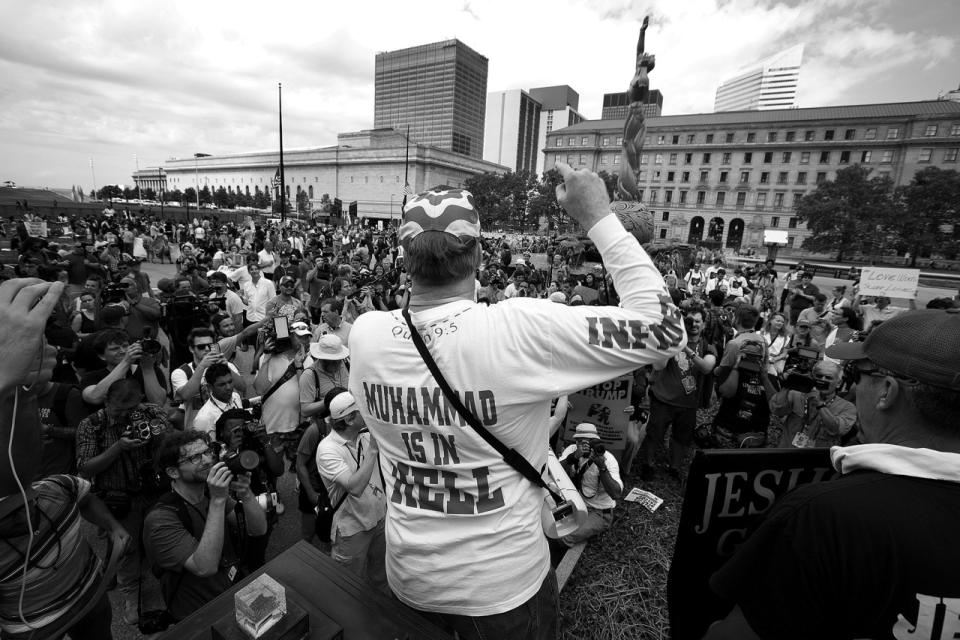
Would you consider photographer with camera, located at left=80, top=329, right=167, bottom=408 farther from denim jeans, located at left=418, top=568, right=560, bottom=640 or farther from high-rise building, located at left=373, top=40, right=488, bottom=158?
high-rise building, located at left=373, top=40, right=488, bottom=158

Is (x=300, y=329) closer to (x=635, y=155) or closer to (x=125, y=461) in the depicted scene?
(x=125, y=461)

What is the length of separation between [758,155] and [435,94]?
65.9 m

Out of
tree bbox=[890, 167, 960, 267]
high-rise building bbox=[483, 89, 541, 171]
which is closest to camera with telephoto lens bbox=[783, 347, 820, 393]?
tree bbox=[890, 167, 960, 267]

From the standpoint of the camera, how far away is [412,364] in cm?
123

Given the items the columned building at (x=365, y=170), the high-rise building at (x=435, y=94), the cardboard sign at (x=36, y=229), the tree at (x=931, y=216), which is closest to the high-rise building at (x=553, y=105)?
the high-rise building at (x=435, y=94)

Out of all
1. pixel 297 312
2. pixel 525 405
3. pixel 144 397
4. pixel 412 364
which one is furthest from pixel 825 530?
pixel 297 312

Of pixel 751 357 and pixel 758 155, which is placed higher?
pixel 758 155

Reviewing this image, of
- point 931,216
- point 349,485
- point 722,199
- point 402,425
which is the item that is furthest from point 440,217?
point 722,199

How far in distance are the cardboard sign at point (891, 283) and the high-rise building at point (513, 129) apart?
13927cm

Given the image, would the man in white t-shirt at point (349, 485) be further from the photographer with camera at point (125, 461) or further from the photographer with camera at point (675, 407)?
the photographer with camera at point (675, 407)

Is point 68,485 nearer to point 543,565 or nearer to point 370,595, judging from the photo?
point 370,595

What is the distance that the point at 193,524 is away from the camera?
8.21 feet

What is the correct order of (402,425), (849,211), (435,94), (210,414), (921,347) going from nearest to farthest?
(921,347) < (402,425) < (210,414) < (849,211) < (435,94)

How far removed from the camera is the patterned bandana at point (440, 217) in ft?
4.20
